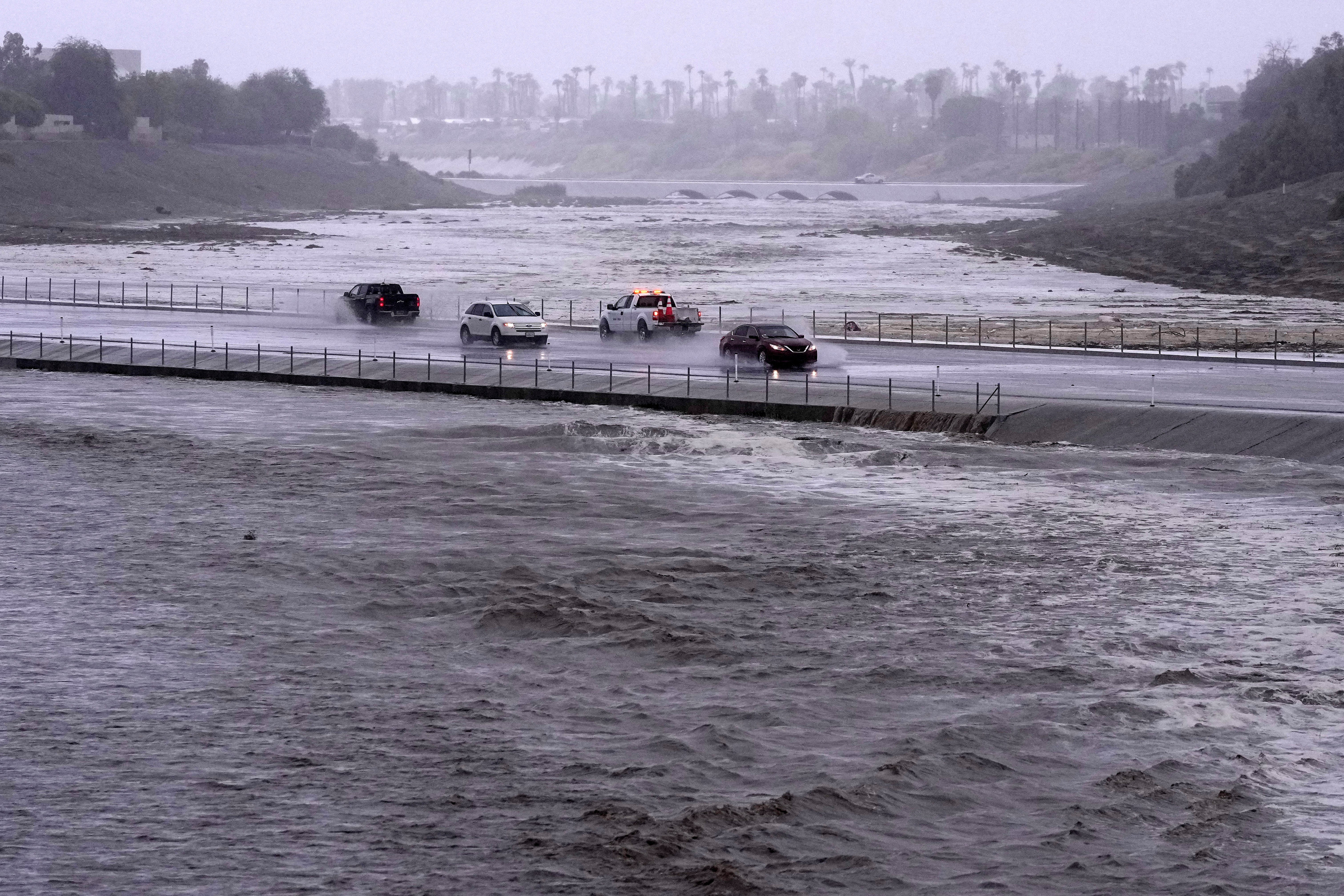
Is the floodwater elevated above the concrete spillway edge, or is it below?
above

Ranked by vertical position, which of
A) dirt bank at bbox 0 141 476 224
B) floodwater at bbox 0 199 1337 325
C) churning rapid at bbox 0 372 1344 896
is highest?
dirt bank at bbox 0 141 476 224

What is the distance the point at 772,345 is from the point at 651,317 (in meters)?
10.1

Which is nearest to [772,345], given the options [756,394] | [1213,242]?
[756,394]

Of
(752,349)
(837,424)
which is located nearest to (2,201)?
(752,349)

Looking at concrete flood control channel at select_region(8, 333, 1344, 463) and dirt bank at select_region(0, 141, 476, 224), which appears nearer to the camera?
concrete flood control channel at select_region(8, 333, 1344, 463)

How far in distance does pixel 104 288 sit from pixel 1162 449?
223 feet

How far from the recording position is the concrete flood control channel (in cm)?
3975

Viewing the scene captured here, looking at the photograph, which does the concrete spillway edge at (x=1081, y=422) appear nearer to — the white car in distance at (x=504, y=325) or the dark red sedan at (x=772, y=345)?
the dark red sedan at (x=772, y=345)

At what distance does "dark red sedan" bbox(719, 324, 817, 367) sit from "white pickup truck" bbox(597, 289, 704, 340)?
24.7 feet

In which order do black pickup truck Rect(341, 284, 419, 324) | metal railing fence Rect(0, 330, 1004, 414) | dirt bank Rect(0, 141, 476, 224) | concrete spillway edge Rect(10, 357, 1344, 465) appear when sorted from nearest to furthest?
concrete spillway edge Rect(10, 357, 1344, 465)
metal railing fence Rect(0, 330, 1004, 414)
black pickup truck Rect(341, 284, 419, 324)
dirt bank Rect(0, 141, 476, 224)

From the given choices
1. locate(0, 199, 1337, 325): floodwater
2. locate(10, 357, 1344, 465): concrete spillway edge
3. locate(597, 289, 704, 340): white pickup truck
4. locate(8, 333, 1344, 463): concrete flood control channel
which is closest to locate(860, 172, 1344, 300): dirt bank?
locate(0, 199, 1337, 325): floodwater

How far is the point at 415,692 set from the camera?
73.0 ft

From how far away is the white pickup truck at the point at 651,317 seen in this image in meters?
61.8

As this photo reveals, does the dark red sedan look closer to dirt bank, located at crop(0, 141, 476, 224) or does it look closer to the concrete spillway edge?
the concrete spillway edge
